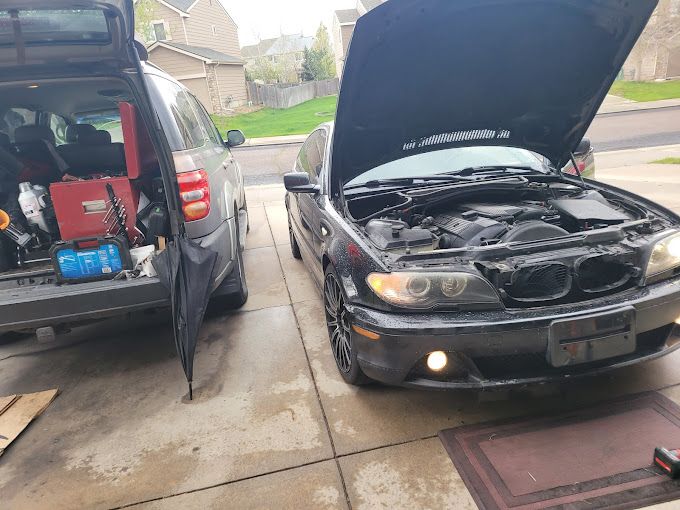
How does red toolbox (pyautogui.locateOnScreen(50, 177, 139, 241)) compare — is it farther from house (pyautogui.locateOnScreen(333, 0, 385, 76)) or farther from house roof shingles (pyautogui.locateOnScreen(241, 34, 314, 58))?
house roof shingles (pyautogui.locateOnScreen(241, 34, 314, 58))

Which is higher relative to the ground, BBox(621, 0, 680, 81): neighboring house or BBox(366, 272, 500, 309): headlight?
BBox(621, 0, 680, 81): neighboring house

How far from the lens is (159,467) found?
2.41m

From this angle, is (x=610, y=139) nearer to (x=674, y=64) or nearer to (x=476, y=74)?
(x=476, y=74)

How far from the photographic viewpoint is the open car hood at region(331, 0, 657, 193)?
274 centimetres

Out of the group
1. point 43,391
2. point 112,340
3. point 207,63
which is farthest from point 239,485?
point 207,63

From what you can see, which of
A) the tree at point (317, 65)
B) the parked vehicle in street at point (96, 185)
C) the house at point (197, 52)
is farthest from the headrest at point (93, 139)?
the tree at point (317, 65)

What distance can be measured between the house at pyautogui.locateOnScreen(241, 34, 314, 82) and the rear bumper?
124 feet

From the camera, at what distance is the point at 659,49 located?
28.5 m

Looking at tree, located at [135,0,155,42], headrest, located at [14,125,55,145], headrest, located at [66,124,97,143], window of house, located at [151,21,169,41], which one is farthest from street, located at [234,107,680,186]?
window of house, located at [151,21,169,41]

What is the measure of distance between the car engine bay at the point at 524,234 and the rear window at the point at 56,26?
1866 mm

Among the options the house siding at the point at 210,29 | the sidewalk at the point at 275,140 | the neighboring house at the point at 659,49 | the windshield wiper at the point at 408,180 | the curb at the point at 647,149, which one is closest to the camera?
the windshield wiper at the point at 408,180

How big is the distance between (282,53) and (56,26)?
45441mm

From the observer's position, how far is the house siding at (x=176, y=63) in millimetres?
27031

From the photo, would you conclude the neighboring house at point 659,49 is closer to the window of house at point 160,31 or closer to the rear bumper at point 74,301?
the window of house at point 160,31
